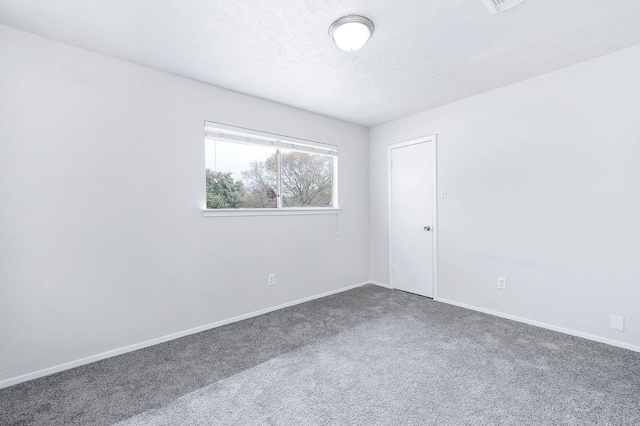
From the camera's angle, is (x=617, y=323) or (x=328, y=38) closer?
(x=328, y=38)

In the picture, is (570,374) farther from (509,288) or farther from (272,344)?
(272,344)

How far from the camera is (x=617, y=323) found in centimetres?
245

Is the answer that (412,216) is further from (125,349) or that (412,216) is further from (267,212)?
(125,349)

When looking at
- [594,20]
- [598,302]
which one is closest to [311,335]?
[598,302]

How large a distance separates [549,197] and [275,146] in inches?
113

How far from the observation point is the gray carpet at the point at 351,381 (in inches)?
66.2

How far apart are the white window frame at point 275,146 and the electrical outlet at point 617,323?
2907 millimetres

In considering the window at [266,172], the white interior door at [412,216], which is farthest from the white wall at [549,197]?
the window at [266,172]

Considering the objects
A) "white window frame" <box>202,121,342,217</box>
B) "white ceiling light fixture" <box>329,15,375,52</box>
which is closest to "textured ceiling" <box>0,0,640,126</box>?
"white ceiling light fixture" <box>329,15,375,52</box>

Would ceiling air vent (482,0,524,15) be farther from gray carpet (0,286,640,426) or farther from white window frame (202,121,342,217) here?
gray carpet (0,286,640,426)

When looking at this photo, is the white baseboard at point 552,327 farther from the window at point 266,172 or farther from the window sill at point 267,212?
the window at point 266,172

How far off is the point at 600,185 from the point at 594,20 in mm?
1308

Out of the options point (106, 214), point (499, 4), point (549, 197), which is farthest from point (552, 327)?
point (106, 214)

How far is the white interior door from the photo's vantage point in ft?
12.5
